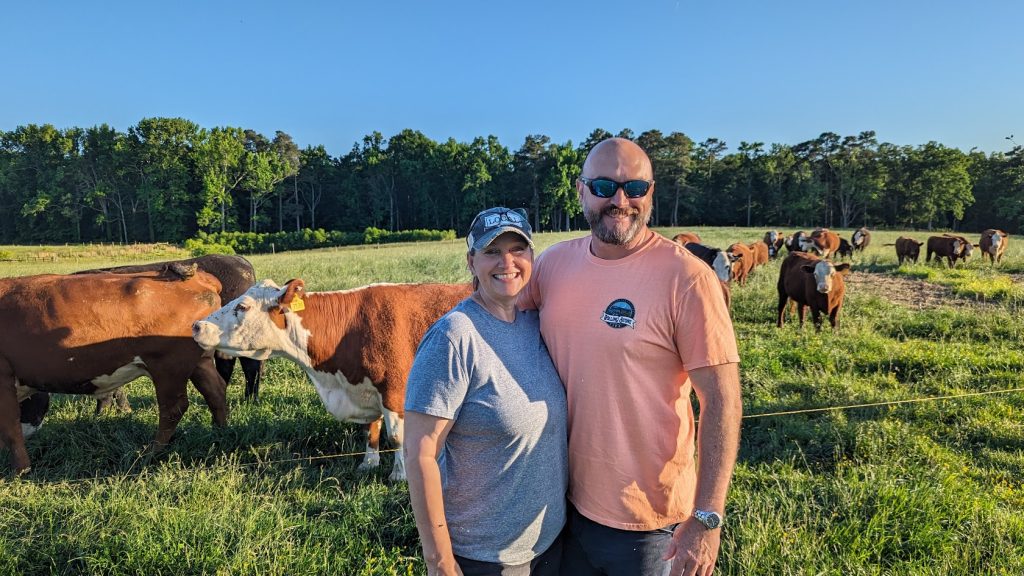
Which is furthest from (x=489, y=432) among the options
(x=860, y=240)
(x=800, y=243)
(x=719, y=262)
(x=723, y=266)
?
(x=860, y=240)

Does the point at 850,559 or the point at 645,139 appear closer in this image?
the point at 850,559

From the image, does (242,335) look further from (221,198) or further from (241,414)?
(221,198)

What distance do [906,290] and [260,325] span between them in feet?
54.7

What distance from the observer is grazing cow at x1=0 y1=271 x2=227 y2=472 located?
4.96 meters

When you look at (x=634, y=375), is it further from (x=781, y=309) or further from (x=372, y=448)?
(x=781, y=309)

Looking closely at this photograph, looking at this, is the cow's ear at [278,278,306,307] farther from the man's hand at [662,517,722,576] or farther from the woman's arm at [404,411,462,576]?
the man's hand at [662,517,722,576]

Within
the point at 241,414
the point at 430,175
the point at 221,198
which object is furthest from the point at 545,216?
the point at 241,414

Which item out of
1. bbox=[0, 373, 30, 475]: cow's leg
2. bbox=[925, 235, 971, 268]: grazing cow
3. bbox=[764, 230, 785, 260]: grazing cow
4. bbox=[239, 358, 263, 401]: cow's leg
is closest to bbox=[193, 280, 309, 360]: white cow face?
bbox=[0, 373, 30, 475]: cow's leg

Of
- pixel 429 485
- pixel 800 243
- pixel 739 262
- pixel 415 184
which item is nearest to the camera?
pixel 429 485

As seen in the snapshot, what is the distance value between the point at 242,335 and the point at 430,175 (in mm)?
70484

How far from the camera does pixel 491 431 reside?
193cm

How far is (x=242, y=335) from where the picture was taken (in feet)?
15.8

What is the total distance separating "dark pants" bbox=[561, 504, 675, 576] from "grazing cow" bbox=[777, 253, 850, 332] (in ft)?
31.1

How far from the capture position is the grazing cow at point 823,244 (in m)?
24.6
